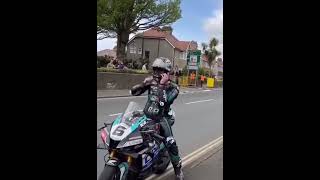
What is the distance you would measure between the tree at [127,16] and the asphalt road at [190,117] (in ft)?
0.81

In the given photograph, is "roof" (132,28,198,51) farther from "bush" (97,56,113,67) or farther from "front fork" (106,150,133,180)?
"front fork" (106,150,133,180)

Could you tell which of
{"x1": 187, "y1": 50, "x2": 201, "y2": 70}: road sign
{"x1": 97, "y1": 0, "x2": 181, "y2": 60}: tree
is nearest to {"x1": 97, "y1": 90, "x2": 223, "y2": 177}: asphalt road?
{"x1": 187, "y1": 50, "x2": 201, "y2": 70}: road sign

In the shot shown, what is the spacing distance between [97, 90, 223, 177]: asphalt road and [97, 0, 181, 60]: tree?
246 mm

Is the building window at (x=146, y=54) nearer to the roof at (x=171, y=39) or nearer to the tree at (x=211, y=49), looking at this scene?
the roof at (x=171, y=39)

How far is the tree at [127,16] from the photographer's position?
1.75m

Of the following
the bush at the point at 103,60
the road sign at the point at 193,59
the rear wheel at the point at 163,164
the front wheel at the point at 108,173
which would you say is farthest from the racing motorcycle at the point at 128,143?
the road sign at the point at 193,59

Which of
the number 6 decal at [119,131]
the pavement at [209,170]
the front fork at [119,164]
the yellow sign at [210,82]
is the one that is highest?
the yellow sign at [210,82]

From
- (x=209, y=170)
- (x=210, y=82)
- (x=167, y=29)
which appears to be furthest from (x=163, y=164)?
(x=167, y=29)

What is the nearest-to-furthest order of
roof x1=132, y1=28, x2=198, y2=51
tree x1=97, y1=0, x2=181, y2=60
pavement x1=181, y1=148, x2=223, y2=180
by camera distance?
tree x1=97, y1=0, x2=181, y2=60
roof x1=132, y1=28, x2=198, y2=51
pavement x1=181, y1=148, x2=223, y2=180

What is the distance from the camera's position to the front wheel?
1.81 metres

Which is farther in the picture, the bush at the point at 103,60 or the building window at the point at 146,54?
the building window at the point at 146,54
